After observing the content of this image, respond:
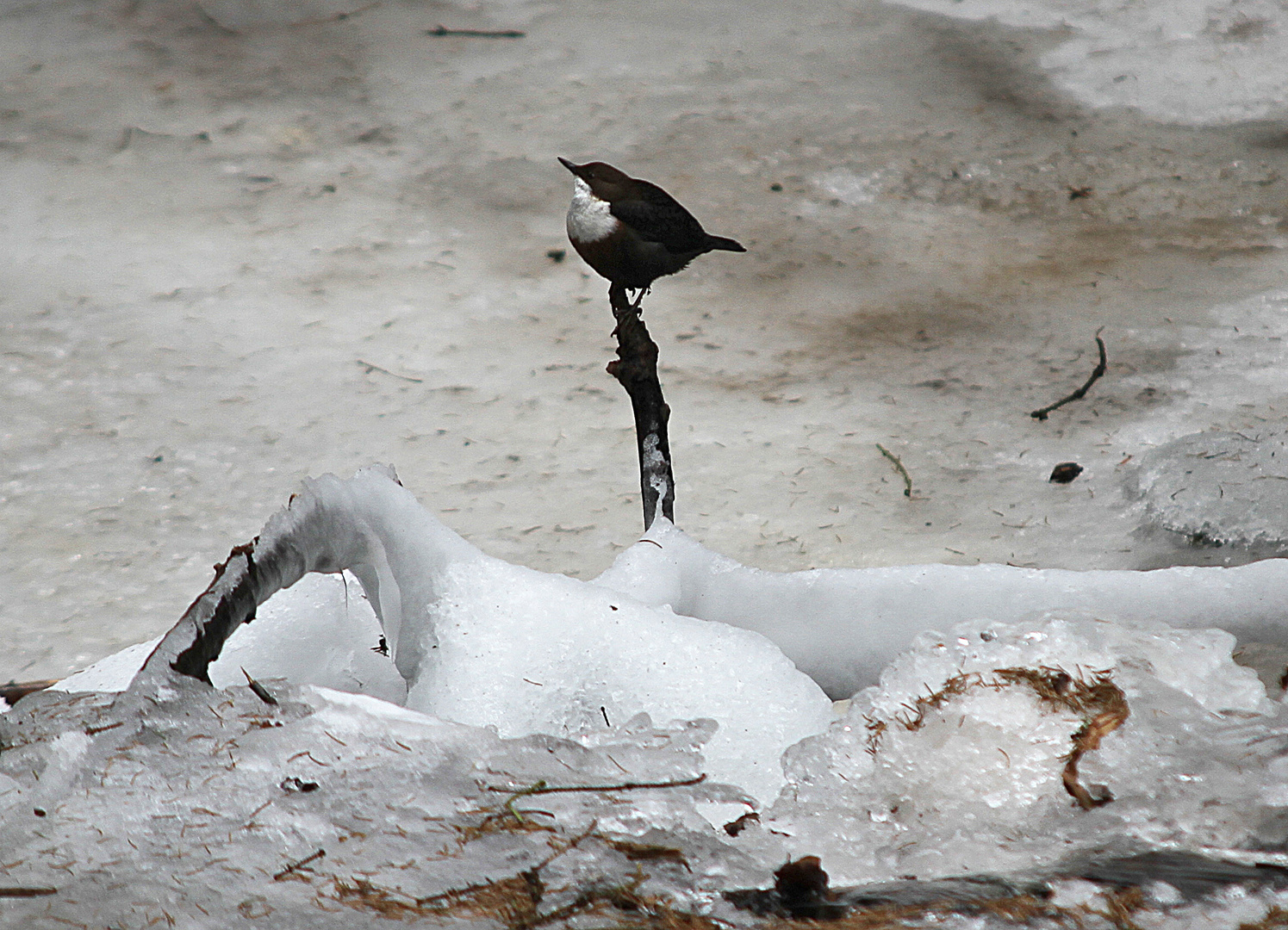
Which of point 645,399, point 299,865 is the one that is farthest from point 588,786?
point 645,399

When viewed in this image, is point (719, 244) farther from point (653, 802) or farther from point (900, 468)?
point (653, 802)

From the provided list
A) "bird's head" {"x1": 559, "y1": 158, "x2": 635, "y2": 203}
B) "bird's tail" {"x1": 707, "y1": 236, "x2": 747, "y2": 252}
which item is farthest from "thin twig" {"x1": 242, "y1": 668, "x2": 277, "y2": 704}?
"bird's tail" {"x1": 707, "y1": 236, "x2": 747, "y2": 252}

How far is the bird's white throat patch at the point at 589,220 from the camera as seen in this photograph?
1.33 m

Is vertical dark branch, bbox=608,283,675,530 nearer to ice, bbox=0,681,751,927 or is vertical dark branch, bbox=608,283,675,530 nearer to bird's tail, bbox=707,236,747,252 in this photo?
bird's tail, bbox=707,236,747,252

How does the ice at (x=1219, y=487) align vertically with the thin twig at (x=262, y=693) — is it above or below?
below

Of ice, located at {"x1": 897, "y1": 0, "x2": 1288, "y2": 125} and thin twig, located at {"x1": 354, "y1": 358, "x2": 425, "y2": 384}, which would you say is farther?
ice, located at {"x1": 897, "y1": 0, "x2": 1288, "y2": 125}

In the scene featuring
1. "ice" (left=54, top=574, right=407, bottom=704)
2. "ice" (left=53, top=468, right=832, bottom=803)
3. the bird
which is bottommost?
"ice" (left=54, top=574, right=407, bottom=704)

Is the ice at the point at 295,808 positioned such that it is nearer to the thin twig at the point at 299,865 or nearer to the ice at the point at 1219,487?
the thin twig at the point at 299,865

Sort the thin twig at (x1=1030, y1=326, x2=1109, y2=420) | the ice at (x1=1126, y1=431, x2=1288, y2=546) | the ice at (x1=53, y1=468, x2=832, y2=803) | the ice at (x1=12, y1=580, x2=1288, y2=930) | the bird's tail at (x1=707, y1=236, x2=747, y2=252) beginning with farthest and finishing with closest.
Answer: the thin twig at (x1=1030, y1=326, x2=1109, y2=420)
the ice at (x1=1126, y1=431, x2=1288, y2=546)
the bird's tail at (x1=707, y1=236, x2=747, y2=252)
the ice at (x1=53, y1=468, x2=832, y2=803)
the ice at (x1=12, y1=580, x2=1288, y2=930)

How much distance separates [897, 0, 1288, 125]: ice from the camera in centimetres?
350

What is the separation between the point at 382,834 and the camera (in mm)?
625

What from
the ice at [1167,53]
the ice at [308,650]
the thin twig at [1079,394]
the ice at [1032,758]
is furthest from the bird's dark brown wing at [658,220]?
the ice at [1167,53]

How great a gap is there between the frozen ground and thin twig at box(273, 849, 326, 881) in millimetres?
1371

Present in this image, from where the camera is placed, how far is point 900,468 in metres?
2.20
